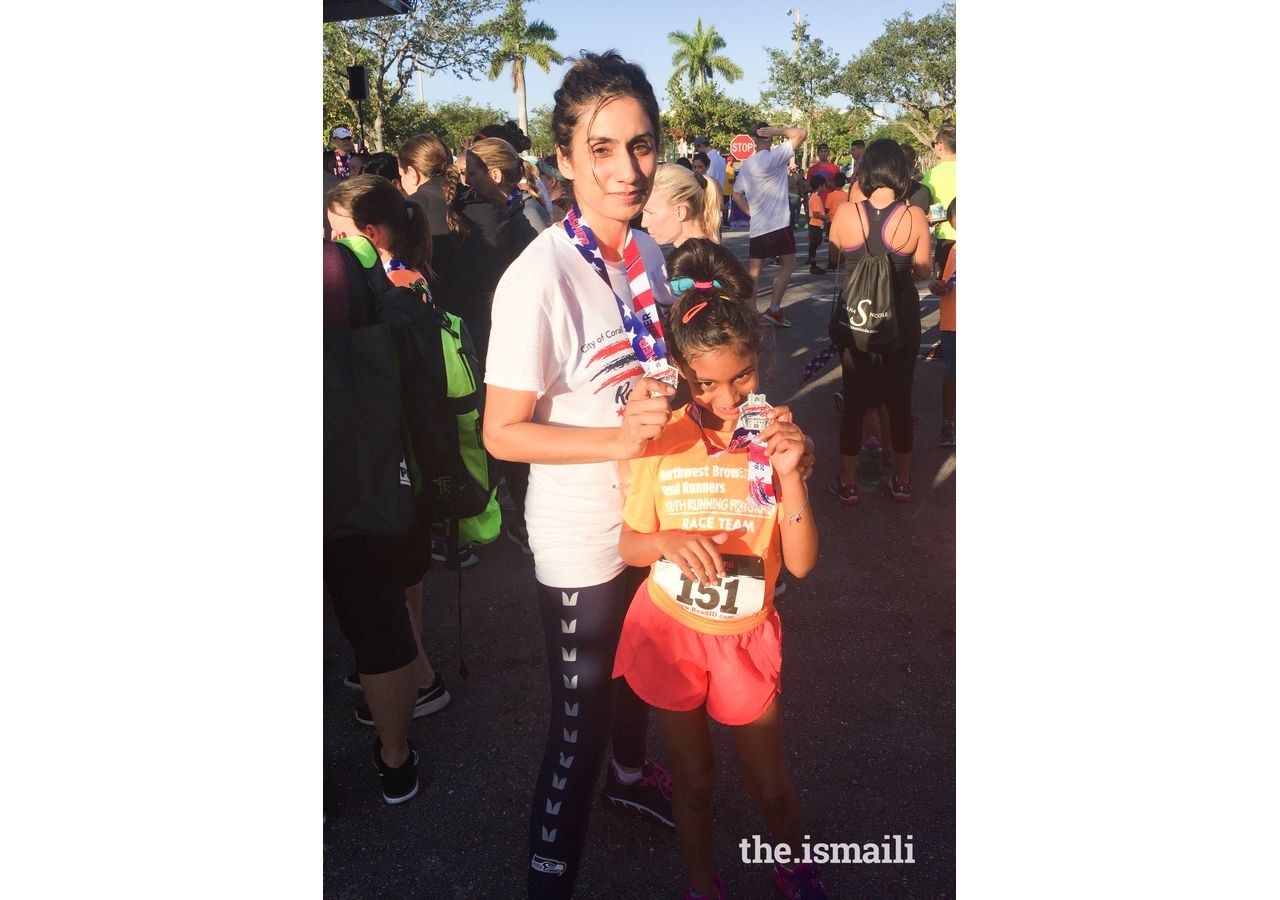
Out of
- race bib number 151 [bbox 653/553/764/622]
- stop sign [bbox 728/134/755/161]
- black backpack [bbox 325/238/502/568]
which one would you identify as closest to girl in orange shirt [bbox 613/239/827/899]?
race bib number 151 [bbox 653/553/764/622]

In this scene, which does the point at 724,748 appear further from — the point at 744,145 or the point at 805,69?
the point at 744,145

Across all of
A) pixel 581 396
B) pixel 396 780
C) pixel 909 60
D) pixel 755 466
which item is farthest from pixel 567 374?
pixel 909 60

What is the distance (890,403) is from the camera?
4.21 m

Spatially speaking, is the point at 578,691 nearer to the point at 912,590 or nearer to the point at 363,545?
the point at 363,545

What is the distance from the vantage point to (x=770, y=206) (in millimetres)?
8219

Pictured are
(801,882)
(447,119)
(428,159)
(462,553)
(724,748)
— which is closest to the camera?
(801,882)

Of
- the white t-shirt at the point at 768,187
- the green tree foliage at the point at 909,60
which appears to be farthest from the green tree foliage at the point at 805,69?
the white t-shirt at the point at 768,187

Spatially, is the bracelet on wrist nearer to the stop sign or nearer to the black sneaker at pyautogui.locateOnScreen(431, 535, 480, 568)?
the black sneaker at pyautogui.locateOnScreen(431, 535, 480, 568)

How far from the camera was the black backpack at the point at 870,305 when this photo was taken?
3961 millimetres

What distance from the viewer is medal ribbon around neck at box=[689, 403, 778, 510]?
5.22 feet

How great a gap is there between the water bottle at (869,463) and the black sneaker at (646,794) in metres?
2.65

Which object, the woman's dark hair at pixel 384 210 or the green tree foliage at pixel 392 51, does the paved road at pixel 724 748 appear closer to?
the woman's dark hair at pixel 384 210

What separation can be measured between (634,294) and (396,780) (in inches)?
64.3

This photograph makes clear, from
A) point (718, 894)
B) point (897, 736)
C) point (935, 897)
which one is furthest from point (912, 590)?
point (718, 894)
